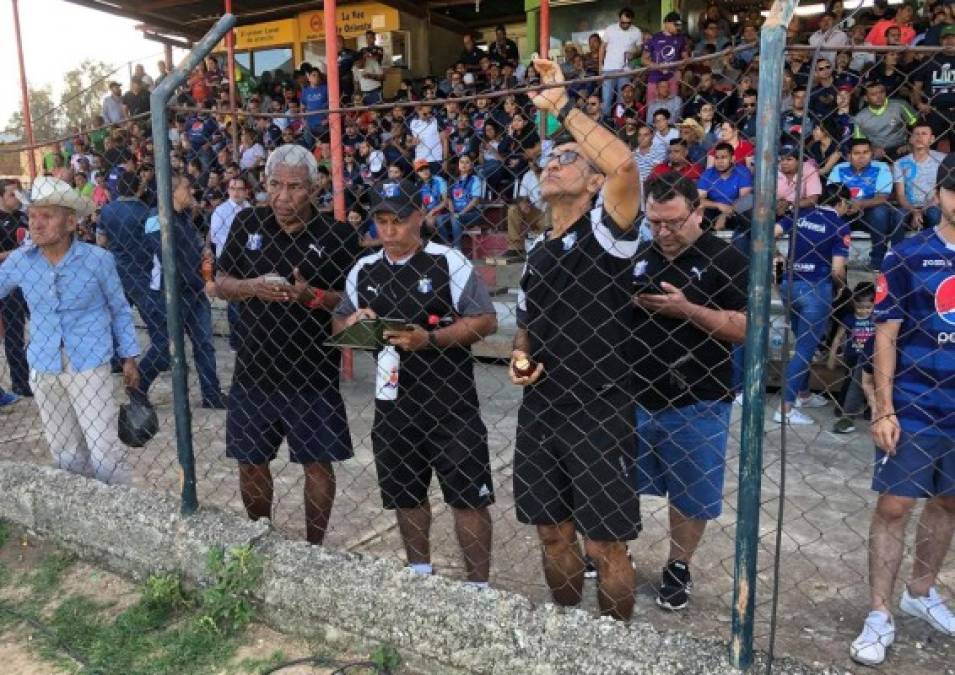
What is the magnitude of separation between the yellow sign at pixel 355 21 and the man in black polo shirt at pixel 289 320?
13412 mm

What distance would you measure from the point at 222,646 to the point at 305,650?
Answer: 13.0 inches

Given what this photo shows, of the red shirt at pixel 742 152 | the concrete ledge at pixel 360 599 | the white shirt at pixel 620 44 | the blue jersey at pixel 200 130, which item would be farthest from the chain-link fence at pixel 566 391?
the blue jersey at pixel 200 130

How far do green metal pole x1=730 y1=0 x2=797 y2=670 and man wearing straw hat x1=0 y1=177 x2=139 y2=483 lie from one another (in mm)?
3051

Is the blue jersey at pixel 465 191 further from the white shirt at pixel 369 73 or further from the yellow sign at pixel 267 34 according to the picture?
the yellow sign at pixel 267 34

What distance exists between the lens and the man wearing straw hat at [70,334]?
12.8 feet

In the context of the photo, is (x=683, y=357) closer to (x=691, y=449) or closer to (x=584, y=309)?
(x=691, y=449)

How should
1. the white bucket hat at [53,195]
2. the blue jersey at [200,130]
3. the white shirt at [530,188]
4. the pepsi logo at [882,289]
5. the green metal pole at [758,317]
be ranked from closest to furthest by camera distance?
the green metal pole at [758,317], the pepsi logo at [882,289], the white bucket hat at [53,195], the white shirt at [530,188], the blue jersey at [200,130]

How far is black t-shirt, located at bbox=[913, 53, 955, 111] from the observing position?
7.99 m

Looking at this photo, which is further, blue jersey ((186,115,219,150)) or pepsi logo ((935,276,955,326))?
blue jersey ((186,115,219,150))

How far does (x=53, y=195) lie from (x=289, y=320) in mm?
1512

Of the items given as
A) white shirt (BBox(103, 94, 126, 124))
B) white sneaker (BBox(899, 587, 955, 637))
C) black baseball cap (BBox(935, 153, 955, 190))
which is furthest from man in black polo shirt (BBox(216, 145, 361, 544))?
white shirt (BBox(103, 94, 126, 124))

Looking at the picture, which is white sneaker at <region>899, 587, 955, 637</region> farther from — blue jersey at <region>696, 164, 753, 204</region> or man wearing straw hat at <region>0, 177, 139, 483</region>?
man wearing straw hat at <region>0, 177, 139, 483</region>

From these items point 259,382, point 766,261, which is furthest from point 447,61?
point 766,261

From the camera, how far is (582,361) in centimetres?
265
